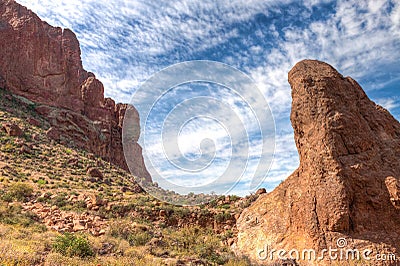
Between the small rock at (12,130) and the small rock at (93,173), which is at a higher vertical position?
the small rock at (12,130)

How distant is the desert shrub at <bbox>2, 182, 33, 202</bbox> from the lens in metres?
16.4

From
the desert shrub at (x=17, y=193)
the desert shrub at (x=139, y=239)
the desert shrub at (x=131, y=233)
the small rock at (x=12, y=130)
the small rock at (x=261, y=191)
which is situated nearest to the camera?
the desert shrub at (x=139, y=239)

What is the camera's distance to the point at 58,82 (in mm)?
64688

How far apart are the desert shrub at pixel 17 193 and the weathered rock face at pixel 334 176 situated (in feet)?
42.9

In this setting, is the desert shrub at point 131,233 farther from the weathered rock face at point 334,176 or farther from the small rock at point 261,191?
the small rock at point 261,191

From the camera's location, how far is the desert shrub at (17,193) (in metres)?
16.4

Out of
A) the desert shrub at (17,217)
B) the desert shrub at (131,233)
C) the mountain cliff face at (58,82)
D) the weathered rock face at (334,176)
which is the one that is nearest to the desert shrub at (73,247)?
the desert shrub at (131,233)

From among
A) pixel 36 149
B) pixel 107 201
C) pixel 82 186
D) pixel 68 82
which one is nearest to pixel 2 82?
pixel 68 82

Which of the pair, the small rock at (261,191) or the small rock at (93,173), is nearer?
the small rock at (261,191)

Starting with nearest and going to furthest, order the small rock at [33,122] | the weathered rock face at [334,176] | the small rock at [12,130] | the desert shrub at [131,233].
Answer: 1. the weathered rock face at [334,176]
2. the desert shrub at [131,233]
3. the small rock at [12,130]
4. the small rock at [33,122]

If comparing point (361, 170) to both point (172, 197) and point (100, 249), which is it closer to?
point (100, 249)

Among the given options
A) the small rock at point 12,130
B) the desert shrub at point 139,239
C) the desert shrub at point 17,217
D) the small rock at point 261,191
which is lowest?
the desert shrub at point 139,239

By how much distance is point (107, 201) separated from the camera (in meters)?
17.9

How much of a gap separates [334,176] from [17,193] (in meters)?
17.3
